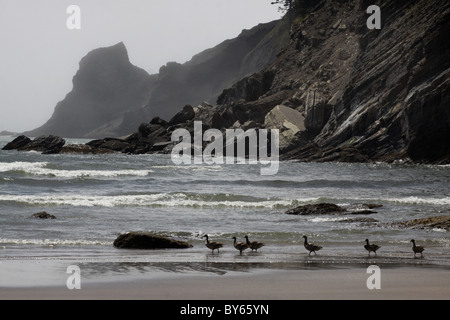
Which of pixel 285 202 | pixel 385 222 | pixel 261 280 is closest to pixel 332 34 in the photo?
pixel 285 202

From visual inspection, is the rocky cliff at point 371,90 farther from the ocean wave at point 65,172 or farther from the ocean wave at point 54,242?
the ocean wave at point 54,242

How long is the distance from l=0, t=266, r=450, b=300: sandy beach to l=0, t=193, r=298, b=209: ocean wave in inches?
672

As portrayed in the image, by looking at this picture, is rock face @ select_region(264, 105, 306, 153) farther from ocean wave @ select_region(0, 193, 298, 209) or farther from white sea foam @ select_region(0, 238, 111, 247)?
white sea foam @ select_region(0, 238, 111, 247)

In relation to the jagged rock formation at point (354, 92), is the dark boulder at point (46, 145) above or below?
below

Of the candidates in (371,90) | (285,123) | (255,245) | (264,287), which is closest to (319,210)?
(255,245)

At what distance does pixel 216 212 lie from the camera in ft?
88.7

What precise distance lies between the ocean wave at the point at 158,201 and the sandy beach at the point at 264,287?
1706 centimetres

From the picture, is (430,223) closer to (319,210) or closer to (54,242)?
(319,210)

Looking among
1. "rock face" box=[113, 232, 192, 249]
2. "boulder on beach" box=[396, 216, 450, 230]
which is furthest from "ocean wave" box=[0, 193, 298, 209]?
"rock face" box=[113, 232, 192, 249]

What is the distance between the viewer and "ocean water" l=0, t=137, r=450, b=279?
15.5 meters

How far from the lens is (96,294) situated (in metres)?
10.0

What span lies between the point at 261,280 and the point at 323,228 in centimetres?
1001

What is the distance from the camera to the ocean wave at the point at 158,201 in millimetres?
29228

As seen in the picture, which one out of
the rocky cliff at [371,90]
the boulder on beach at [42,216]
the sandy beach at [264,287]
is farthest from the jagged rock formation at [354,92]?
the sandy beach at [264,287]
